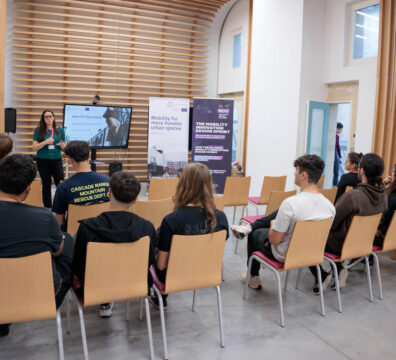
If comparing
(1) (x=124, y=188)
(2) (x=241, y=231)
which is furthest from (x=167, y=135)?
(1) (x=124, y=188)

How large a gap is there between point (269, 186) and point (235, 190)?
47 centimetres

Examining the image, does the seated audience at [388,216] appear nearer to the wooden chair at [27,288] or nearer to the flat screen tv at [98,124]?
the wooden chair at [27,288]

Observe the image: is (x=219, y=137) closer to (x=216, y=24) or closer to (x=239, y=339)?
(x=216, y=24)

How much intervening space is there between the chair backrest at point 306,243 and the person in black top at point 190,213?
0.63 m

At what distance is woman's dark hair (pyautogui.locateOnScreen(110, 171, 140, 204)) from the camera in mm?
2201

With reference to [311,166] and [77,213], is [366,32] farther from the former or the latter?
[77,213]

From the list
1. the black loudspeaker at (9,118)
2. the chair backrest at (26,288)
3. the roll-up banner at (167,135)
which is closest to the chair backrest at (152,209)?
the chair backrest at (26,288)

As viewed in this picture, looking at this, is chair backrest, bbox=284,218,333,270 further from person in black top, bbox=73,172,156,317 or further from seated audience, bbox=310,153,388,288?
person in black top, bbox=73,172,156,317

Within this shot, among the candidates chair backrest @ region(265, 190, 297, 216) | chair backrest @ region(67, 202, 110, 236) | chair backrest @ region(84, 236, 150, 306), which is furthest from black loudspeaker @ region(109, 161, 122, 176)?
chair backrest @ region(84, 236, 150, 306)

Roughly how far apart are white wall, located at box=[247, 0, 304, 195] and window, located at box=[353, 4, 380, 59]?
93 cm

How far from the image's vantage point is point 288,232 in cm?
285

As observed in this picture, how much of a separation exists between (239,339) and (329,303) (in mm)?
1004

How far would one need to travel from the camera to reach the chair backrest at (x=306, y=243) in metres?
2.74

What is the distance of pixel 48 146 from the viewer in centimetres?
539
